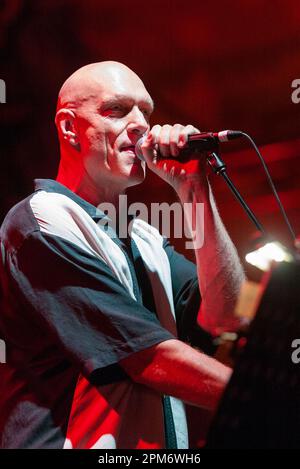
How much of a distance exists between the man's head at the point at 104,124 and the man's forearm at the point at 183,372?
0.57 m

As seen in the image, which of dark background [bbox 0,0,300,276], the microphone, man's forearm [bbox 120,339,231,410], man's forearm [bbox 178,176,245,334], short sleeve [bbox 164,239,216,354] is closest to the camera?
man's forearm [bbox 120,339,231,410]

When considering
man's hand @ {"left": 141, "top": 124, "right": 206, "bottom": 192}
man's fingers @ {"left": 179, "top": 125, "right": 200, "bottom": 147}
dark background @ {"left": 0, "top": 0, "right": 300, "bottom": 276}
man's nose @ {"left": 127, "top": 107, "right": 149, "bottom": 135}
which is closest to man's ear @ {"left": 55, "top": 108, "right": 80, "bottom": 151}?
man's nose @ {"left": 127, "top": 107, "right": 149, "bottom": 135}

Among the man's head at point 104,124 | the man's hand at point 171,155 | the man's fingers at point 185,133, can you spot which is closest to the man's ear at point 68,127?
the man's head at point 104,124

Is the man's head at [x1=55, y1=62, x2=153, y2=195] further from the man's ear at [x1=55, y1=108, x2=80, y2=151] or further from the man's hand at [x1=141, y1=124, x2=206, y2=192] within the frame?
the man's hand at [x1=141, y1=124, x2=206, y2=192]

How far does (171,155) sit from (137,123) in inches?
8.5

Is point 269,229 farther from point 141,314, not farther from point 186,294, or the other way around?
point 141,314

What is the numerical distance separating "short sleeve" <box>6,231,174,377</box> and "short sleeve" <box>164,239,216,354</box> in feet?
1.30

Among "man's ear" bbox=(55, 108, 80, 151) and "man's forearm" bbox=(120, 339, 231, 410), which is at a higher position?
"man's ear" bbox=(55, 108, 80, 151)

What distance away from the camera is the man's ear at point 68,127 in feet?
5.81

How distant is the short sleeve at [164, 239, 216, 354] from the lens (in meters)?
1.71

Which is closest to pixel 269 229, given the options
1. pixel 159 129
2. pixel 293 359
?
pixel 159 129

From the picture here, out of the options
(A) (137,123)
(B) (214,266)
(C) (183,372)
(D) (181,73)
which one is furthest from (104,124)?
(D) (181,73)

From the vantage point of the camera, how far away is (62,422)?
1.33 metres

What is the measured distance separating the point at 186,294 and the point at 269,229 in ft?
2.95
